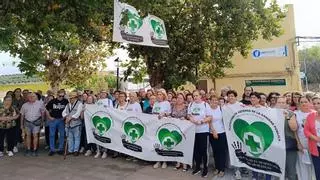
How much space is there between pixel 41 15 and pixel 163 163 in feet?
14.9

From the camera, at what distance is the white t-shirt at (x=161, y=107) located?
29.8 feet

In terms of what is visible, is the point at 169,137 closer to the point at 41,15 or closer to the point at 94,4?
the point at 94,4

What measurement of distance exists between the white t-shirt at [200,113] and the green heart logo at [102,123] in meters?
2.76

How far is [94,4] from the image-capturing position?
9.03 m

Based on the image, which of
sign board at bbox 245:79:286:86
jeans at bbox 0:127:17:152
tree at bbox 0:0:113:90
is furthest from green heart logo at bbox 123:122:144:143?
sign board at bbox 245:79:286:86

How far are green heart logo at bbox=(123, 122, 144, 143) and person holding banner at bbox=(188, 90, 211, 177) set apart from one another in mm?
1538

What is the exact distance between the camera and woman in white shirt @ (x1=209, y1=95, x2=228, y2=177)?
8.13m

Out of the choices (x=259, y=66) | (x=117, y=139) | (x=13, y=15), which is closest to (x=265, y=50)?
(x=259, y=66)

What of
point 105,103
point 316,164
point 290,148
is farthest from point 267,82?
point 316,164

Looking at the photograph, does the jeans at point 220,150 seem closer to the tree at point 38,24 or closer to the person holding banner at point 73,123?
the person holding banner at point 73,123

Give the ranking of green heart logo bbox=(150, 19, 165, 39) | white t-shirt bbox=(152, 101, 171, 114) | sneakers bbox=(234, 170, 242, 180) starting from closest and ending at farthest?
1. sneakers bbox=(234, 170, 242, 180)
2. white t-shirt bbox=(152, 101, 171, 114)
3. green heart logo bbox=(150, 19, 165, 39)

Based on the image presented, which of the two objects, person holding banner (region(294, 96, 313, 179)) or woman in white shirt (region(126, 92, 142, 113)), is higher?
woman in white shirt (region(126, 92, 142, 113))

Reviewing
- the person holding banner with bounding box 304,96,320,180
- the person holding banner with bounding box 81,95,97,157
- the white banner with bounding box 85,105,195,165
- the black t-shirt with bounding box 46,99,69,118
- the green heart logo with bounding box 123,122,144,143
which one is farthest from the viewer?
the black t-shirt with bounding box 46,99,69,118

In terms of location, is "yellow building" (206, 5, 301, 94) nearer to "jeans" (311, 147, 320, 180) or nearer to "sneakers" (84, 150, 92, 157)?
"sneakers" (84, 150, 92, 157)
